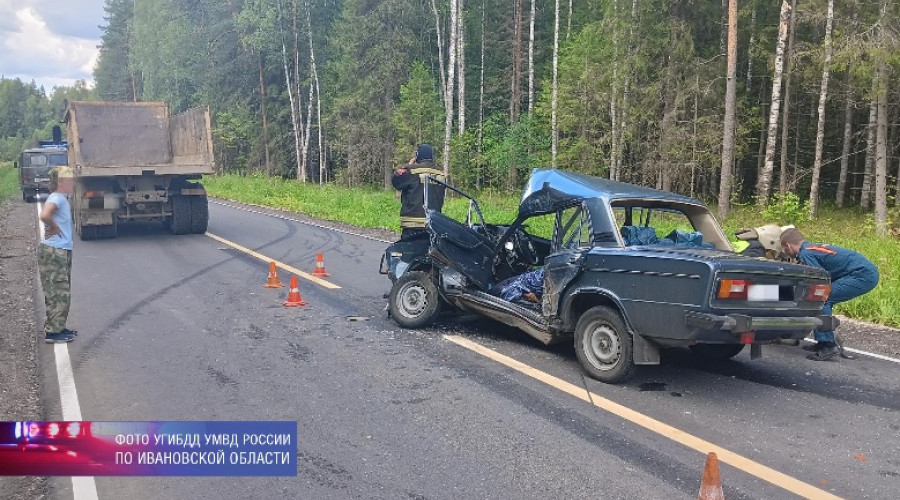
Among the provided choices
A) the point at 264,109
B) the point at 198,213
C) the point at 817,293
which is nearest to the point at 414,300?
the point at 817,293

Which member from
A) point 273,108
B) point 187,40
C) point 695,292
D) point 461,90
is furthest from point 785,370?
point 187,40

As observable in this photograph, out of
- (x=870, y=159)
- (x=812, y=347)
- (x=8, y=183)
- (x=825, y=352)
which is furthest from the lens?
(x=8, y=183)

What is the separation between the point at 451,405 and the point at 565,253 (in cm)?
172

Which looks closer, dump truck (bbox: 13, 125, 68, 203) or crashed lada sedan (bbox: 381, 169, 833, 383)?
crashed lada sedan (bbox: 381, 169, 833, 383)

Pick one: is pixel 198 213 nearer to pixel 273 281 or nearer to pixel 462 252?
pixel 273 281

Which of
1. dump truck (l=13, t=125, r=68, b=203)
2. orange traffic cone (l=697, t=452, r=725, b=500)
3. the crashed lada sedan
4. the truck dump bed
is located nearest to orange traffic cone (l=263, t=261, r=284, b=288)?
the crashed lada sedan

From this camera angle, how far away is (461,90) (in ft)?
90.8

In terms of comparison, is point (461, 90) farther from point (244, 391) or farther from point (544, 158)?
point (244, 391)

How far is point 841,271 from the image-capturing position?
20.7 feet

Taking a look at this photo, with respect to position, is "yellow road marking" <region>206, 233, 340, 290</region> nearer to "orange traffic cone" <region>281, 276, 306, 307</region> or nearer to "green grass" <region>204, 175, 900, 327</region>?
"orange traffic cone" <region>281, 276, 306, 307</region>

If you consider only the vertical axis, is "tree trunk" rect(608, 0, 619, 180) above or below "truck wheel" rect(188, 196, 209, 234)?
above

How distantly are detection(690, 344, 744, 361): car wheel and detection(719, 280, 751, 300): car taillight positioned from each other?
1310mm

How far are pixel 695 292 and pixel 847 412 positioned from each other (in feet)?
4.85

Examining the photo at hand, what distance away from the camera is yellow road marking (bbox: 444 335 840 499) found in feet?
12.3
